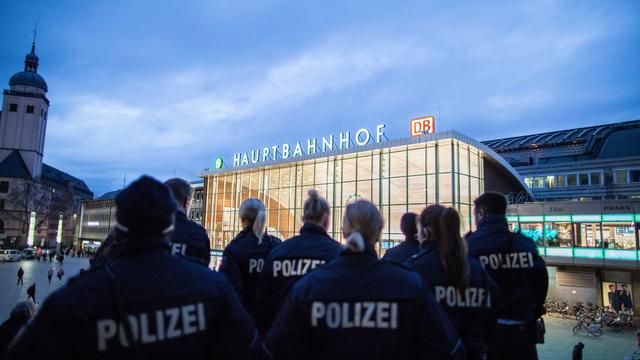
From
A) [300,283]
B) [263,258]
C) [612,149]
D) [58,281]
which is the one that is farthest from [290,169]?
[612,149]

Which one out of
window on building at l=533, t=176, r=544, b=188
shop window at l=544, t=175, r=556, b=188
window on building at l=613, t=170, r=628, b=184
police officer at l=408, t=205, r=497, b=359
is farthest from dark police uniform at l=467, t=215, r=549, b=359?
window on building at l=533, t=176, r=544, b=188

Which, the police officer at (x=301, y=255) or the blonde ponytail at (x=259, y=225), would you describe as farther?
the blonde ponytail at (x=259, y=225)

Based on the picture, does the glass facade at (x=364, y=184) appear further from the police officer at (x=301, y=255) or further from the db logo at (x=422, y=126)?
the police officer at (x=301, y=255)

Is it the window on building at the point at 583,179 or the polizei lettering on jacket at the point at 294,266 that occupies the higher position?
the window on building at the point at 583,179

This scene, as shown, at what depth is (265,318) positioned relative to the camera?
416 centimetres

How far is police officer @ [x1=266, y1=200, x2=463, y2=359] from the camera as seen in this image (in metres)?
2.25

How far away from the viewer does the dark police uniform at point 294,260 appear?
3.76 meters

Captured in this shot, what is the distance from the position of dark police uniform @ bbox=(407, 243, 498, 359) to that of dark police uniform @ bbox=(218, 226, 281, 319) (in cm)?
219

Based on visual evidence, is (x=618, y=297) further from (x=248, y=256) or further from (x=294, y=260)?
(x=294, y=260)

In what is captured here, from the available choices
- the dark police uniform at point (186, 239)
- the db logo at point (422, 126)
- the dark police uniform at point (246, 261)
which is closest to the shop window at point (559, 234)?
the db logo at point (422, 126)

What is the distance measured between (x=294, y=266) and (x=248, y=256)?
1322mm

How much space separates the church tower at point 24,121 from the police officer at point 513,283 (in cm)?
9353

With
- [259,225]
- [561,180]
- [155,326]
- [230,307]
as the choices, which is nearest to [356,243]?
[230,307]

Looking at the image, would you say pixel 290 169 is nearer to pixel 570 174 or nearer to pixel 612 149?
pixel 570 174
